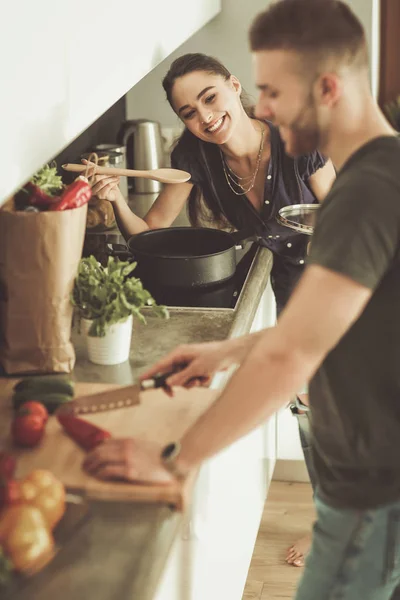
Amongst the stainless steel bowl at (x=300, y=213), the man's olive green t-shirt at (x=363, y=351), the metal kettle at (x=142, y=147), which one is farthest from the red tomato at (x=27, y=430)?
the metal kettle at (x=142, y=147)

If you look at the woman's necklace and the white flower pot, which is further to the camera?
the woman's necklace

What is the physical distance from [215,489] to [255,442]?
572mm

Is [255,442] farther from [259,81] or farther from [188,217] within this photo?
[259,81]

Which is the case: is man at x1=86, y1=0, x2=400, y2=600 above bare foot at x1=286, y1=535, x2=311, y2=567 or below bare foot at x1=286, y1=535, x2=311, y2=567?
above

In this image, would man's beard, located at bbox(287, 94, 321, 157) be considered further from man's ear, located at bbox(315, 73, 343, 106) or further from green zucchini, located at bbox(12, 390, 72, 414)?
green zucchini, located at bbox(12, 390, 72, 414)

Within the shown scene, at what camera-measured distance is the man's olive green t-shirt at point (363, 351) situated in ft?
3.76

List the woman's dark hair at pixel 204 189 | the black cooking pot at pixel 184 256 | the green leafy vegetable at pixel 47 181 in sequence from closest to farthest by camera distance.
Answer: the green leafy vegetable at pixel 47 181 → the black cooking pot at pixel 184 256 → the woman's dark hair at pixel 204 189

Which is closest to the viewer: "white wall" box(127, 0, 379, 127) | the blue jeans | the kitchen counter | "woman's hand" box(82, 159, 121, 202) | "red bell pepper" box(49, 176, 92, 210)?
the kitchen counter

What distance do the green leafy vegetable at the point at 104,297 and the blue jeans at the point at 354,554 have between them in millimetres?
519

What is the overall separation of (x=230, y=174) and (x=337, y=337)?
55.7 inches

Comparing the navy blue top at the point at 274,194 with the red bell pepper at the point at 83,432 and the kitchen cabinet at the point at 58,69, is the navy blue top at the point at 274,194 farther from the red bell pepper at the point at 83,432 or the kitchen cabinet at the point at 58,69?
the red bell pepper at the point at 83,432

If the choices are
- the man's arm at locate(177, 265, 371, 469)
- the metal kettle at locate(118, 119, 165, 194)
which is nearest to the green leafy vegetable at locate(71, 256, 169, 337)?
the man's arm at locate(177, 265, 371, 469)

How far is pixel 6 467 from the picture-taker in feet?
4.21

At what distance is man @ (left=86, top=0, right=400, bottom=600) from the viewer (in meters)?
1.16
